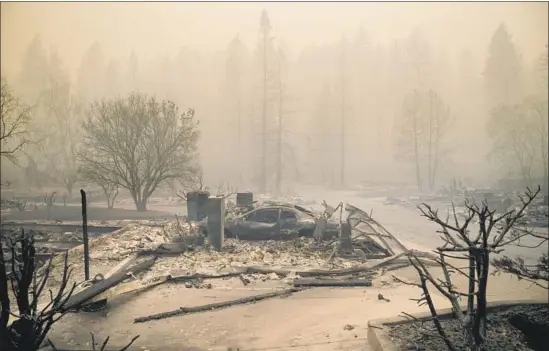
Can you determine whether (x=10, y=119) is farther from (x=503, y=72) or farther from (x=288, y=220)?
(x=503, y=72)

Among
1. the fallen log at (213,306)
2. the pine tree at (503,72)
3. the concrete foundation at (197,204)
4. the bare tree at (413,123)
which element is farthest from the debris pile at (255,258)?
the pine tree at (503,72)

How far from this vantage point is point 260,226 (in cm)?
1273

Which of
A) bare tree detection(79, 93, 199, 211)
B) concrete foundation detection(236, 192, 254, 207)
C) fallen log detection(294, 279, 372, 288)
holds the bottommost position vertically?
fallen log detection(294, 279, 372, 288)

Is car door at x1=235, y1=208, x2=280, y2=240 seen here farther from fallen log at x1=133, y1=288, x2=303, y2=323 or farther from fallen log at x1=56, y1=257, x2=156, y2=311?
fallen log at x1=133, y1=288, x2=303, y2=323

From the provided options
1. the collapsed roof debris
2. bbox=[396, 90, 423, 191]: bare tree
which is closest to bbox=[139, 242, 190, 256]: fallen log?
the collapsed roof debris

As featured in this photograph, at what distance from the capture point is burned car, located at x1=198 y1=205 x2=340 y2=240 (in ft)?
41.1

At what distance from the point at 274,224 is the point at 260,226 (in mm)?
472

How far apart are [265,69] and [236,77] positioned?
5781mm

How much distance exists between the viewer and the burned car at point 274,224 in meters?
12.5

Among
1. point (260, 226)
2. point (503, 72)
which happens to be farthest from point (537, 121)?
point (260, 226)

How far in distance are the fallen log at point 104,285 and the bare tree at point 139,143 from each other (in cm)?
1104

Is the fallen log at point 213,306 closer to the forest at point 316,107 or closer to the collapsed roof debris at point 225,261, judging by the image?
the collapsed roof debris at point 225,261

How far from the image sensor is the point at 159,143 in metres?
20.7

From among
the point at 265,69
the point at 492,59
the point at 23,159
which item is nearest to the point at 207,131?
the point at 265,69
